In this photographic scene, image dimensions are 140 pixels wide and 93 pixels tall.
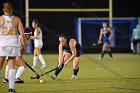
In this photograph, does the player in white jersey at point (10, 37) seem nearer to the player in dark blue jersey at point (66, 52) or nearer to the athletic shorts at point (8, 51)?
the athletic shorts at point (8, 51)

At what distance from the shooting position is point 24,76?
575 inches

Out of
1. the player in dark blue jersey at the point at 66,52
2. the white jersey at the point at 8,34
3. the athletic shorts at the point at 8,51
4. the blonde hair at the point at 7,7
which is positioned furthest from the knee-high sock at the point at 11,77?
the player in dark blue jersey at the point at 66,52

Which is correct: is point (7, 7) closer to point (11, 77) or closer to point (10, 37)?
point (10, 37)

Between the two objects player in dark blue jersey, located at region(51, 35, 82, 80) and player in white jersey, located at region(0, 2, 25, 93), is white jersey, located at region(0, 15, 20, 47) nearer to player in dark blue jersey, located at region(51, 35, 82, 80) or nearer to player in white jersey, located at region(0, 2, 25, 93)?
player in white jersey, located at region(0, 2, 25, 93)

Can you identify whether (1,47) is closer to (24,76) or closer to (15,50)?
(15,50)

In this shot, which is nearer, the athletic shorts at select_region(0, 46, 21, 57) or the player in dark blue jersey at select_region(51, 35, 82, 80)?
the athletic shorts at select_region(0, 46, 21, 57)

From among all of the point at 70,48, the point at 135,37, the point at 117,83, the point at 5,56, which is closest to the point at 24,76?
the point at 70,48

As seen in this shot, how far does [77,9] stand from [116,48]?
3.65m

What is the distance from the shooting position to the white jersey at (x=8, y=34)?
9.72 m

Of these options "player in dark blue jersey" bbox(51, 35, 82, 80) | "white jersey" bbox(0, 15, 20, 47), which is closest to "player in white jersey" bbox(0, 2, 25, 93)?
"white jersey" bbox(0, 15, 20, 47)

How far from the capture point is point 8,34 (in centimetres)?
977

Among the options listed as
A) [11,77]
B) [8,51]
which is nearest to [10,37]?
[8,51]

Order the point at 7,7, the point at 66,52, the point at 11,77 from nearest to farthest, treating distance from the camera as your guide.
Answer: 1. the point at 7,7
2. the point at 11,77
3. the point at 66,52

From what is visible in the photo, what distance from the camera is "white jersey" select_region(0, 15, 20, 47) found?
31.9 feet
